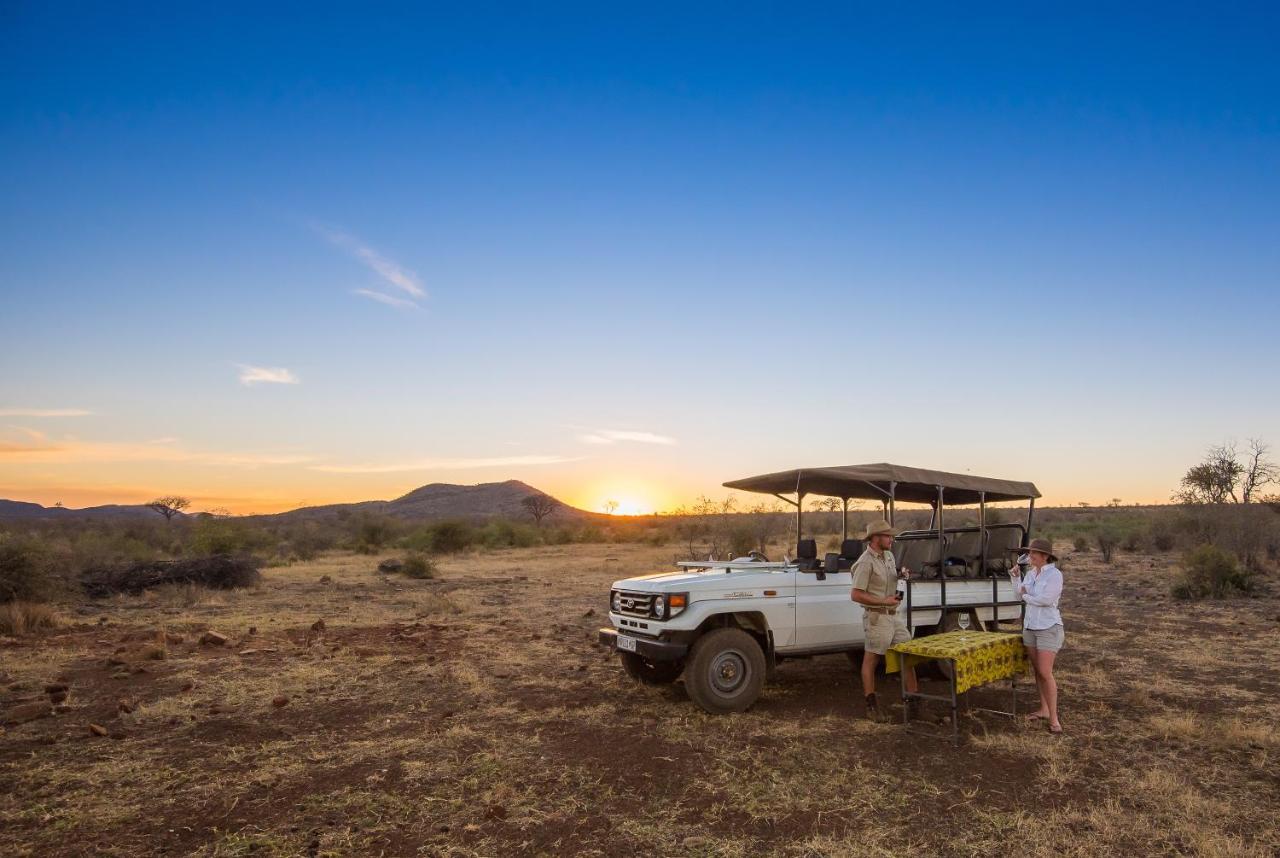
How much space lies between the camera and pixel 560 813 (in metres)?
5.41

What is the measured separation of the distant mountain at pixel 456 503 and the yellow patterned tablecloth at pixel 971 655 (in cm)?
9924

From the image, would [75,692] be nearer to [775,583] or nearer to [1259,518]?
[775,583]

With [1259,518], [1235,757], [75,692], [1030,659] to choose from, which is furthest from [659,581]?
[1259,518]

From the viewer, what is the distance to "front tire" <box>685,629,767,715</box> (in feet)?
25.1

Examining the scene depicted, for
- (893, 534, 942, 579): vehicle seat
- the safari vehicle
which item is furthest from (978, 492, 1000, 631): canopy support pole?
(893, 534, 942, 579): vehicle seat

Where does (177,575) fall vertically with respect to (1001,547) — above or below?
below

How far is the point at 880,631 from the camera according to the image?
25.5 ft

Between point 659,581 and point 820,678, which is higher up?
point 659,581

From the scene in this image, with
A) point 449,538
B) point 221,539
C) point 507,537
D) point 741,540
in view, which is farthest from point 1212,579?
point 507,537

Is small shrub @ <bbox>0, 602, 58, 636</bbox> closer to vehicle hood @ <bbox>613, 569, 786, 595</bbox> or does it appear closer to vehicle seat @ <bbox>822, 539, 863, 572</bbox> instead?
vehicle hood @ <bbox>613, 569, 786, 595</bbox>

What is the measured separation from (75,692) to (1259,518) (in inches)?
1127

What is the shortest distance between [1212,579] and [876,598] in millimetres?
13758

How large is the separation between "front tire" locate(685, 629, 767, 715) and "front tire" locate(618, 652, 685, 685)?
1.01 m

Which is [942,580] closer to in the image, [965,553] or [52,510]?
[965,553]
